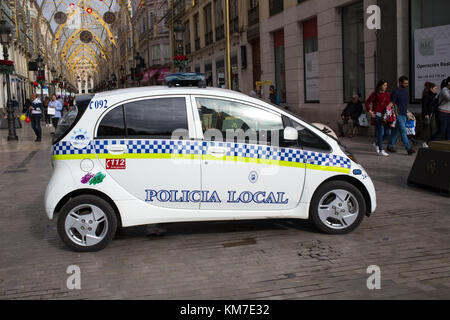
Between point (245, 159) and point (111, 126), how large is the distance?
1.49 meters

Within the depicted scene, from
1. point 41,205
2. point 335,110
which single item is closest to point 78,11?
point 335,110

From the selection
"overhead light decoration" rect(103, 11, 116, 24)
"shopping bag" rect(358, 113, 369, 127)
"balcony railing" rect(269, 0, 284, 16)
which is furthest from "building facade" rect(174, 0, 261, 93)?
"overhead light decoration" rect(103, 11, 116, 24)

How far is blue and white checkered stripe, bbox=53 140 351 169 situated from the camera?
537 centimetres

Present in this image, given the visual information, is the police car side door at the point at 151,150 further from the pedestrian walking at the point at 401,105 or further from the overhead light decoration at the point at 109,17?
the overhead light decoration at the point at 109,17

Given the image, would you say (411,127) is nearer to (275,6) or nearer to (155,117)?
(155,117)

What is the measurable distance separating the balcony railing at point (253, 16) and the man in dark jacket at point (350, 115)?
11640 millimetres

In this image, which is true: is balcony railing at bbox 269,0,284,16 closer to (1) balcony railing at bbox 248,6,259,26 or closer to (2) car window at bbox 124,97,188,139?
(1) balcony railing at bbox 248,6,259,26

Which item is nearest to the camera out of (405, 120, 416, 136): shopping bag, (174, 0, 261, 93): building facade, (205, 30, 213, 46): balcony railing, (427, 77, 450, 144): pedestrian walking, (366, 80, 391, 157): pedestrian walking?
(427, 77, 450, 144): pedestrian walking

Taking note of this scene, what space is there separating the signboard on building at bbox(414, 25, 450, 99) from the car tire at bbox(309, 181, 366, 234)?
967 cm

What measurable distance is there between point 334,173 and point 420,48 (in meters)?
10.7

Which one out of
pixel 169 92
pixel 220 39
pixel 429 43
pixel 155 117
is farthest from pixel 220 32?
pixel 155 117
